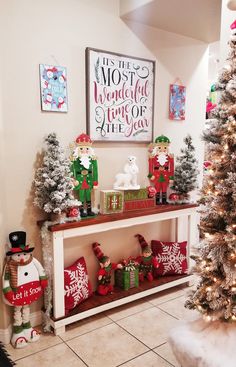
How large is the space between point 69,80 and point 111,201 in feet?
3.21

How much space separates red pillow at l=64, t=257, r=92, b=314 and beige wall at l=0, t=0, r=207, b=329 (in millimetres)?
134

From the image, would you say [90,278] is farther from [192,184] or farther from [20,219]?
[192,184]

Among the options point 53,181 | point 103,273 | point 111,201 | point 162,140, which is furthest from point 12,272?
point 162,140

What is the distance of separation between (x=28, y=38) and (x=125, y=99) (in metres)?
0.89

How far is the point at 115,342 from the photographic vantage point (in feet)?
6.92

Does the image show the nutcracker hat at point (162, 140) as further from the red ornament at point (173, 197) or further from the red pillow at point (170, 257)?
the red pillow at point (170, 257)

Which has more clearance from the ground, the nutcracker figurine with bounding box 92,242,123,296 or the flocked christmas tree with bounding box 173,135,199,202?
the flocked christmas tree with bounding box 173,135,199,202

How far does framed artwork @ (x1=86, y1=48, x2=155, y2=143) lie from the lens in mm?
2416

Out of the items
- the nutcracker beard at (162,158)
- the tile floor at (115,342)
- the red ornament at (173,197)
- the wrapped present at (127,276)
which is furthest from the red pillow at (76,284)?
the nutcracker beard at (162,158)

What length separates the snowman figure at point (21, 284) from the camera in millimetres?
2012

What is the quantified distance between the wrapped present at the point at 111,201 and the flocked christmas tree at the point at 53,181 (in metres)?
0.32

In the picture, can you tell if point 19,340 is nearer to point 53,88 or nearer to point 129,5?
point 53,88

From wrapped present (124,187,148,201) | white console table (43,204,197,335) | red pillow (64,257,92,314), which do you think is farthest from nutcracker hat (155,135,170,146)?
red pillow (64,257,92,314)

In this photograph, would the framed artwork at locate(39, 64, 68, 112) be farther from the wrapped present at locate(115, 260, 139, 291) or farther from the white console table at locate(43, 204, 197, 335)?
the wrapped present at locate(115, 260, 139, 291)
